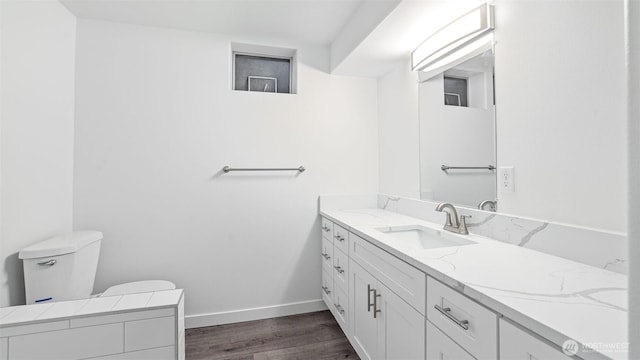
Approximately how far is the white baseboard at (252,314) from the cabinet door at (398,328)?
1070mm

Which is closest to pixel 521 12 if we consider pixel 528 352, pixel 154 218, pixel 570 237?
pixel 570 237

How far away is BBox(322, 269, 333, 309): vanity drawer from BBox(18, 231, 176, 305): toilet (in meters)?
1.20

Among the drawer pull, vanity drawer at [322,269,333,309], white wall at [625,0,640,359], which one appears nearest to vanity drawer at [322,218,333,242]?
vanity drawer at [322,269,333,309]

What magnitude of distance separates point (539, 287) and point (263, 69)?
2322mm

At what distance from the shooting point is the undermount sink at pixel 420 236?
151 centimetres

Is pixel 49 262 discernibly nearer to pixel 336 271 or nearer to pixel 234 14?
pixel 336 271

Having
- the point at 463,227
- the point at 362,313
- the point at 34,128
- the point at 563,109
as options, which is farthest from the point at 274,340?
Answer: the point at 563,109

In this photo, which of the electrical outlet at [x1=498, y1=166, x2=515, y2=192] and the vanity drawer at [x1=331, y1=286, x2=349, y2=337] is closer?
the electrical outlet at [x1=498, y1=166, x2=515, y2=192]

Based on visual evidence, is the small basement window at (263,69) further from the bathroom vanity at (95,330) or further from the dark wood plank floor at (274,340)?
the dark wood plank floor at (274,340)

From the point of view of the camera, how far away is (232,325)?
86.0 inches

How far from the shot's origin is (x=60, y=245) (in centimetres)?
155

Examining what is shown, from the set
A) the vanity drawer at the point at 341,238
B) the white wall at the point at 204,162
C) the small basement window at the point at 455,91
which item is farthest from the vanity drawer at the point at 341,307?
the small basement window at the point at 455,91

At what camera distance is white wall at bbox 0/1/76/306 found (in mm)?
1425

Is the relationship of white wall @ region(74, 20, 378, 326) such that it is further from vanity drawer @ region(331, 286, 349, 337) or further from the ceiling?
vanity drawer @ region(331, 286, 349, 337)
